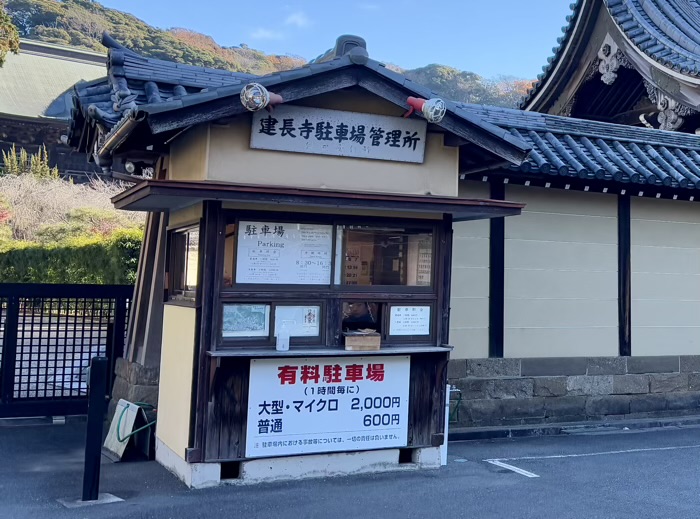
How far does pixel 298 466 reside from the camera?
6.78m

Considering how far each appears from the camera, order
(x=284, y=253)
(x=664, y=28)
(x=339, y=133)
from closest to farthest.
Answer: (x=284, y=253)
(x=339, y=133)
(x=664, y=28)

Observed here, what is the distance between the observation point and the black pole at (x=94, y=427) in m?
5.95

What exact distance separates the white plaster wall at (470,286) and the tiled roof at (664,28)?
205 inches

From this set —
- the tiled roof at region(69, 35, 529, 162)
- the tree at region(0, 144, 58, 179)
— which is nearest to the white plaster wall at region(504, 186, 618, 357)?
the tiled roof at region(69, 35, 529, 162)

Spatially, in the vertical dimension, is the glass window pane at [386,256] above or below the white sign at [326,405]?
above

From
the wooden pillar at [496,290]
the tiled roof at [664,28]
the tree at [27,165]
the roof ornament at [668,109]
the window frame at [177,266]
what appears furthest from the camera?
Result: the tree at [27,165]

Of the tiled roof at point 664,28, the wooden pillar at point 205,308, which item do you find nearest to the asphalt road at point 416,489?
the wooden pillar at point 205,308

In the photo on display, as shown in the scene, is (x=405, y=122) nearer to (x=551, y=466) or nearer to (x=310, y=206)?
(x=310, y=206)

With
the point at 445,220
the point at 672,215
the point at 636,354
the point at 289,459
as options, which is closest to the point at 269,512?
the point at 289,459

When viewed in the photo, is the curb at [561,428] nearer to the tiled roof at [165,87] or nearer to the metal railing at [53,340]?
the tiled roof at [165,87]

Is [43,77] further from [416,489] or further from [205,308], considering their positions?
[416,489]

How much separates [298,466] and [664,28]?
11.4 m

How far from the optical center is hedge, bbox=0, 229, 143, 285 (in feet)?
55.2

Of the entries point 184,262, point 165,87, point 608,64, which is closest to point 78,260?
point 165,87
